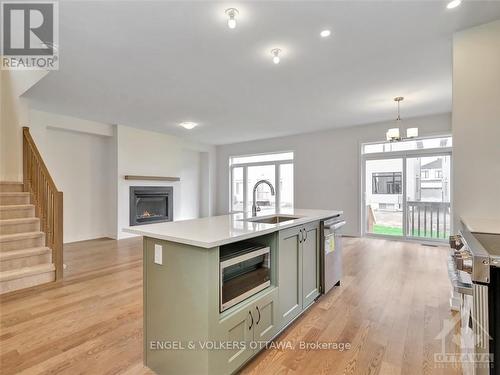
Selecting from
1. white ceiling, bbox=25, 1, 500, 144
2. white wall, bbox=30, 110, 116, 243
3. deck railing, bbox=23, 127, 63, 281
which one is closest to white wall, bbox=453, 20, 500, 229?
white ceiling, bbox=25, 1, 500, 144

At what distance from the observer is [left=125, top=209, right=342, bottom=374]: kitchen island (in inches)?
55.8

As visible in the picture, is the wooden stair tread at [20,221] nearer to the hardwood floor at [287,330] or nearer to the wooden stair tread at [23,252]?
the wooden stair tread at [23,252]

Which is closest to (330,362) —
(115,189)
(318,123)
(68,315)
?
(68,315)

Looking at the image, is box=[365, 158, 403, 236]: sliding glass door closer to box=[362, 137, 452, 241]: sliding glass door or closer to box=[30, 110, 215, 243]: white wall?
box=[362, 137, 452, 241]: sliding glass door

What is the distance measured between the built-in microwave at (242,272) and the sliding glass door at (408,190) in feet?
16.0

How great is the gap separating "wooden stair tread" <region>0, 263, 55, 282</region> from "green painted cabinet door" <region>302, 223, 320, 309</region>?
3170 millimetres

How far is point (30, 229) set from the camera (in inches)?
139

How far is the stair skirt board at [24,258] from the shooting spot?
9.91 feet

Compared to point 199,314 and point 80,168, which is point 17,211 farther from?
point 199,314

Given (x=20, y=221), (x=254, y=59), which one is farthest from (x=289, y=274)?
(x=20, y=221)

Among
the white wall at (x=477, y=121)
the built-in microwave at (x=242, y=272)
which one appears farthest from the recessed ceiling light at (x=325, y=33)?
the built-in microwave at (x=242, y=272)

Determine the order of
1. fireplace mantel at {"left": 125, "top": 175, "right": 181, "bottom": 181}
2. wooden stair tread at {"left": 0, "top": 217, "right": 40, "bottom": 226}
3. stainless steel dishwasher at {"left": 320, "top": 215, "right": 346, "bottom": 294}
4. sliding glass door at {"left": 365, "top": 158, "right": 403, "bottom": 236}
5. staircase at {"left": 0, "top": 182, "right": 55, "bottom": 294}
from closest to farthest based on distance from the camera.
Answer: stainless steel dishwasher at {"left": 320, "top": 215, "right": 346, "bottom": 294}, staircase at {"left": 0, "top": 182, "right": 55, "bottom": 294}, wooden stair tread at {"left": 0, "top": 217, "right": 40, "bottom": 226}, sliding glass door at {"left": 365, "top": 158, "right": 403, "bottom": 236}, fireplace mantel at {"left": 125, "top": 175, "right": 181, "bottom": 181}

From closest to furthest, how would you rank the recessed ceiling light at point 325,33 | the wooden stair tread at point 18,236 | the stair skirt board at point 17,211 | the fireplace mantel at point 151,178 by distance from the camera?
the recessed ceiling light at point 325,33, the wooden stair tread at point 18,236, the stair skirt board at point 17,211, the fireplace mantel at point 151,178

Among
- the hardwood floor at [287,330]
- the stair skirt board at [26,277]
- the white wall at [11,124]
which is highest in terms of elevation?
the white wall at [11,124]
